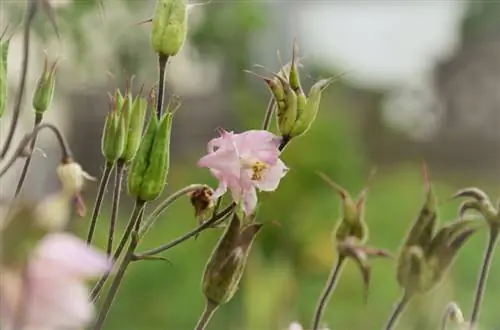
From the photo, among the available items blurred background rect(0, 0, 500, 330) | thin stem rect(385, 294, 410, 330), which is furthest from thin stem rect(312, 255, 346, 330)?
blurred background rect(0, 0, 500, 330)

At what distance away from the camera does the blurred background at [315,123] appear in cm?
136

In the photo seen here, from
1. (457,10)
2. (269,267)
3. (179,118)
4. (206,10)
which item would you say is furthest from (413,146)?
(269,267)

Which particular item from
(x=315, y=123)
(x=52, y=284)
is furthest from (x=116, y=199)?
(x=315, y=123)

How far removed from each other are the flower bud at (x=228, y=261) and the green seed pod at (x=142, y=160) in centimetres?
3

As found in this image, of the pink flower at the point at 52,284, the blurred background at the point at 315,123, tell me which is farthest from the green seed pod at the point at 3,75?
the blurred background at the point at 315,123

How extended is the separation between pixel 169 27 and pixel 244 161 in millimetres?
57

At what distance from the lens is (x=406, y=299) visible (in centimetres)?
28

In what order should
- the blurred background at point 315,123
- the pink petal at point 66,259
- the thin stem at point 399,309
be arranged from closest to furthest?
the pink petal at point 66,259
the thin stem at point 399,309
the blurred background at point 315,123

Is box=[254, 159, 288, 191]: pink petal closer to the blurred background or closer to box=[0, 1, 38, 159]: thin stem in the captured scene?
box=[0, 1, 38, 159]: thin stem

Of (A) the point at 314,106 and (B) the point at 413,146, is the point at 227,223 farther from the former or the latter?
(B) the point at 413,146

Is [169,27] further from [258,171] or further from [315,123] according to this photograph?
[315,123]

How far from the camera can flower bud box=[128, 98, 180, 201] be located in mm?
278

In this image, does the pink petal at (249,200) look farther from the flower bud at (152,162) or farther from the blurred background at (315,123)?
the blurred background at (315,123)

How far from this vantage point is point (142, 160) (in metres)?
0.28
